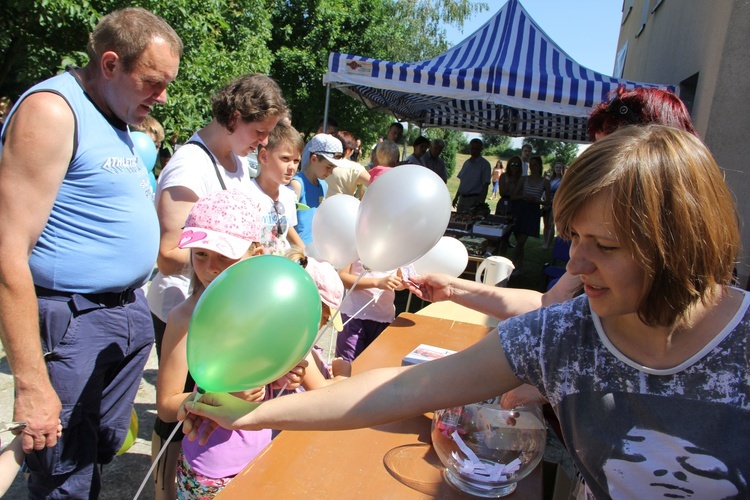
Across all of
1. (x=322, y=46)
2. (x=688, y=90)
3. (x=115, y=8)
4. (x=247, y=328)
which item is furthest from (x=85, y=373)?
(x=322, y=46)

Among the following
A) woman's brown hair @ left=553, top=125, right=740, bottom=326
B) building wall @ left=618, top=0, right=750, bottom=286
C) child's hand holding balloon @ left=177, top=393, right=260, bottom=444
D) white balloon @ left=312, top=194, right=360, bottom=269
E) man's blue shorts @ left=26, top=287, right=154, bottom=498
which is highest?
building wall @ left=618, top=0, right=750, bottom=286

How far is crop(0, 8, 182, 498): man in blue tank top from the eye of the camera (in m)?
1.49

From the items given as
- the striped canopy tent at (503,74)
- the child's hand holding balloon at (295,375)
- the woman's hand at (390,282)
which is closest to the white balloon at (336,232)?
the woman's hand at (390,282)

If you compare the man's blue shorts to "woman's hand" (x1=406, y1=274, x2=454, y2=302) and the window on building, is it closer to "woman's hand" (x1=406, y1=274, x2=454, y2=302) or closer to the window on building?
"woman's hand" (x1=406, y1=274, x2=454, y2=302)

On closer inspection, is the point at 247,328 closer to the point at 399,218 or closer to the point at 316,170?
the point at 399,218

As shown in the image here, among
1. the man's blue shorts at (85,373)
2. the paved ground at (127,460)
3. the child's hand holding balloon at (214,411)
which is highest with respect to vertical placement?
the child's hand holding balloon at (214,411)

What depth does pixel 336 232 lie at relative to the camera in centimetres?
268

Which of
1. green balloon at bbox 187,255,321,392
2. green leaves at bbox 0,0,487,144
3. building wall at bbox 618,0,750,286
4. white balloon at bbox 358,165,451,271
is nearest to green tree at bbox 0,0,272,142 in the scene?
green leaves at bbox 0,0,487,144

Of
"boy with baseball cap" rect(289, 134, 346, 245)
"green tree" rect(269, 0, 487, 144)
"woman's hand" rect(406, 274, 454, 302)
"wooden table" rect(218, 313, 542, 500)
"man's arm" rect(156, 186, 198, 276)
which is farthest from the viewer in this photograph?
"green tree" rect(269, 0, 487, 144)

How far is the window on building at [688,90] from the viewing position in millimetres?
6047

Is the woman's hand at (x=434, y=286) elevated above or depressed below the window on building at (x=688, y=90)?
below

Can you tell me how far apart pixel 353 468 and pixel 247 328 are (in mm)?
548

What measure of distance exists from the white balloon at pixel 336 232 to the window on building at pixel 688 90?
521 centimetres

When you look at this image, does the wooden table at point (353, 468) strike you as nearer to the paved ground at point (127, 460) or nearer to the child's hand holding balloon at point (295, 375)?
the child's hand holding balloon at point (295, 375)
